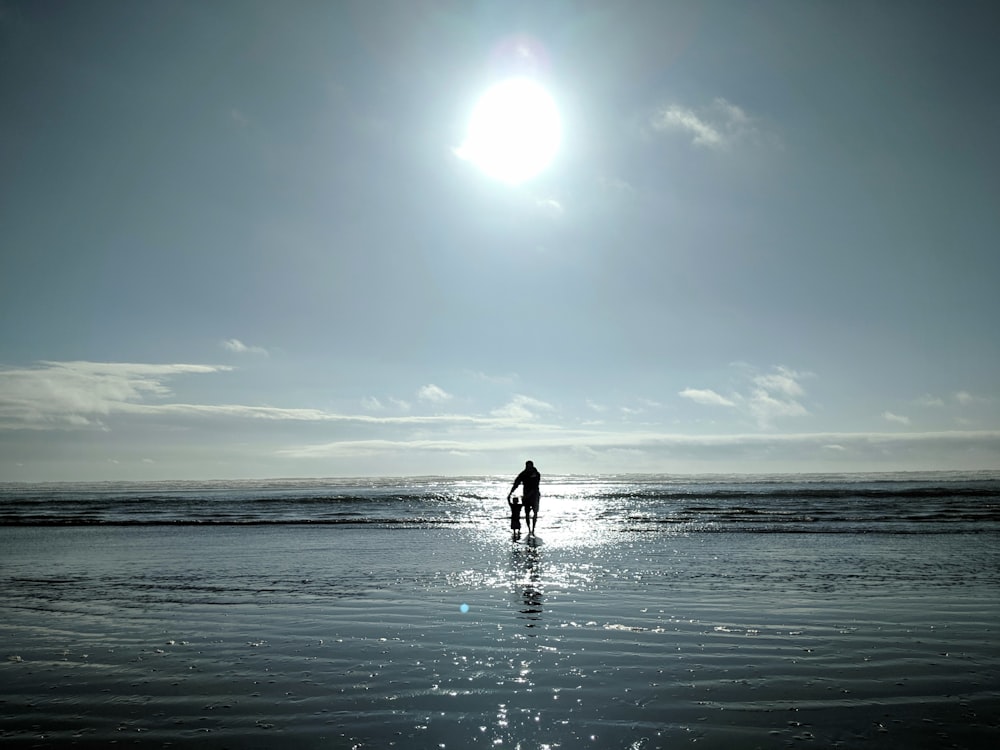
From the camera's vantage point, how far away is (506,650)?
7.42 metres

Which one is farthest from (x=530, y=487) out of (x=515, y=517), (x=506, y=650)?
(x=506, y=650)

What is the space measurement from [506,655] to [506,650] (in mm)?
210

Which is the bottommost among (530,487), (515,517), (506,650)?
(515,517)

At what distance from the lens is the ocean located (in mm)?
5227

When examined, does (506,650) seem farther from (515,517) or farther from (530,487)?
(515,517)

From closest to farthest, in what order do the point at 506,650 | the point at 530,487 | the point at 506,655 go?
the point at 506,655 → the point at 506,650 → the point at 530,487

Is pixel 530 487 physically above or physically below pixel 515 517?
above

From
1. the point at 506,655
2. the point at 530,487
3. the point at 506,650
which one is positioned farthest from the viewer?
the point at 530,487

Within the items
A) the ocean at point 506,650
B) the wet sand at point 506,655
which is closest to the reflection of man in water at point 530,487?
the ocean at point 506,650

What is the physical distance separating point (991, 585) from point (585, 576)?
7698 mm

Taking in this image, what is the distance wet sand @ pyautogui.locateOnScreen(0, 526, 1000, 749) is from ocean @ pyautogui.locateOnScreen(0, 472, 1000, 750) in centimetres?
4

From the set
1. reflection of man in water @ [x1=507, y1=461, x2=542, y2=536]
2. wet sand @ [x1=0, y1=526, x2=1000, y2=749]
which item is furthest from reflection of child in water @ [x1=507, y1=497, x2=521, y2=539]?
wet sand @ [x1=0, y1=526, x2=1000, y2=749]

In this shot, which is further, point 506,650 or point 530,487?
point 530,487

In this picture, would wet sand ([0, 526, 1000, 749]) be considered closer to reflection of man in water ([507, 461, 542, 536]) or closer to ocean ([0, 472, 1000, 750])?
ocean ([0, 472, 1000, 750])
